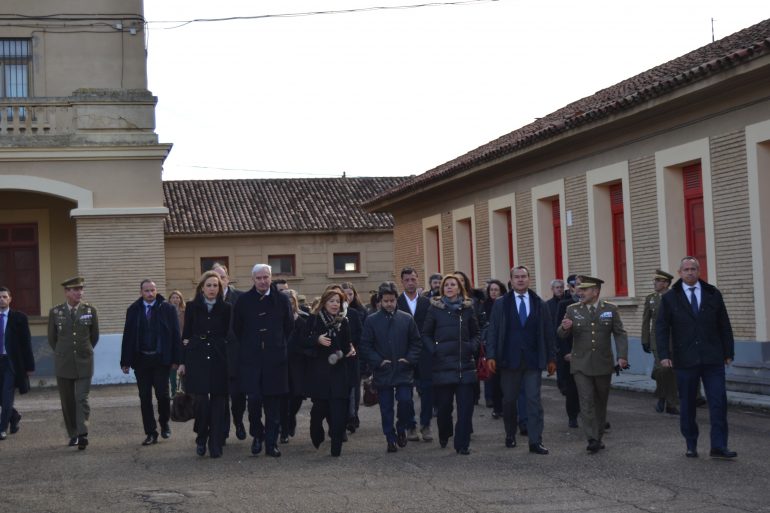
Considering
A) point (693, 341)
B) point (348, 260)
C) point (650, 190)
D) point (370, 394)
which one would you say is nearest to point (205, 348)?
point (370, 394)

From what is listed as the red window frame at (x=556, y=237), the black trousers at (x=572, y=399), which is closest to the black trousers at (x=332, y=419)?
the black trousers at (x=572, y=399)

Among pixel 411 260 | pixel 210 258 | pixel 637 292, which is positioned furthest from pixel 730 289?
pixel 210 258

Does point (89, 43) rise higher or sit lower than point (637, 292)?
higher

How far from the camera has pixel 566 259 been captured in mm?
A: 25078

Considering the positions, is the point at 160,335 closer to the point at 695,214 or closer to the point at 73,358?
the point at 73,358

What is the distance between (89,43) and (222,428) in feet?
52.8

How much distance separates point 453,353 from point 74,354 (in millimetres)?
4419

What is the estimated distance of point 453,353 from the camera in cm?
1263

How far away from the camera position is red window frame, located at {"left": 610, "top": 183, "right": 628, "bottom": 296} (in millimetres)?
23172

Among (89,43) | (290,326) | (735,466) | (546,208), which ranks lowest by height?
(735,466)

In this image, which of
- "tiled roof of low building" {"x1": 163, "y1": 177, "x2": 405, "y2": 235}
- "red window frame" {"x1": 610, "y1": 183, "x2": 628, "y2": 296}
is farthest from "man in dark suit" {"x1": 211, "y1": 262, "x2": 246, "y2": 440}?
"tiled roof of low building" {"x1": 163, "y1": 177, "x2": 405, "y2": 235}

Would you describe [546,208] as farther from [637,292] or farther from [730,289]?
[730,289]

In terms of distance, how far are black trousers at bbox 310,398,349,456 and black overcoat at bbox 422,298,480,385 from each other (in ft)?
3.24

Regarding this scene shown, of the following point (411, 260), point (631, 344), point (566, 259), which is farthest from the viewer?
point (411, 260)
